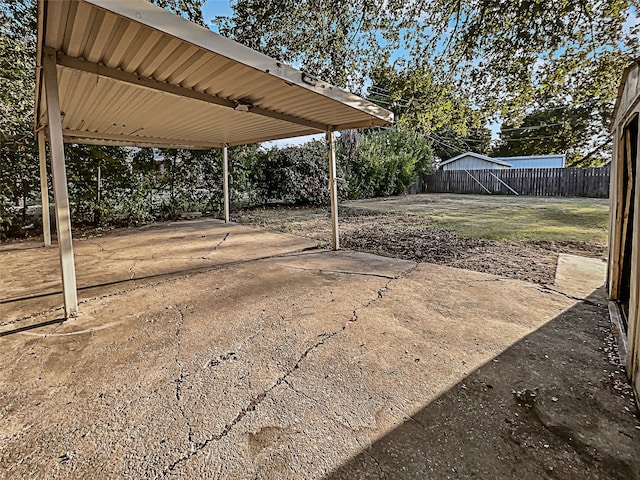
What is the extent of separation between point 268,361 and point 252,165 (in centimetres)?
885

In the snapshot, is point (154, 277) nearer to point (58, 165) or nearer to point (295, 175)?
point (58, 165)

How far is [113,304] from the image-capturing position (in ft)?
9.66

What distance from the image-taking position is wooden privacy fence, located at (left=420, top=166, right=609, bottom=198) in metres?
15.2

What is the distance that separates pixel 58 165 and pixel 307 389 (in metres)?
2.53

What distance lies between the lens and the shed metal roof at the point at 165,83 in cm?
203

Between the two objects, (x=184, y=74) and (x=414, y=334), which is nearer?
(x=414, y=334)

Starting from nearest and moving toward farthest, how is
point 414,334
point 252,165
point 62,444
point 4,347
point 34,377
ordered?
point 62,444
point 34,377
point 4,347
point 414,334
point 252,165

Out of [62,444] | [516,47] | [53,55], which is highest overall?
[516,47]

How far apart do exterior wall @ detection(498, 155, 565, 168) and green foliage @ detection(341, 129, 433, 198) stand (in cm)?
1042

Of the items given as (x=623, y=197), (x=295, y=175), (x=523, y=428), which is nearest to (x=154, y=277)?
(x=523, y=428)

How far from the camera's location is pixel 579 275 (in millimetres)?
3598

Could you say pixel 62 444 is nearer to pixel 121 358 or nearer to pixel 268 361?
pixel 121 358

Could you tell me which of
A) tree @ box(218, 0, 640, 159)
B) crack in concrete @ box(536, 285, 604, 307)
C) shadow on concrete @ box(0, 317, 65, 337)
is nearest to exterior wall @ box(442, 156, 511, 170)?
tree @ box(218, 0, 640, 159)

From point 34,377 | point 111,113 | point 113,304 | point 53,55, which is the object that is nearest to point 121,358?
point 34,377
